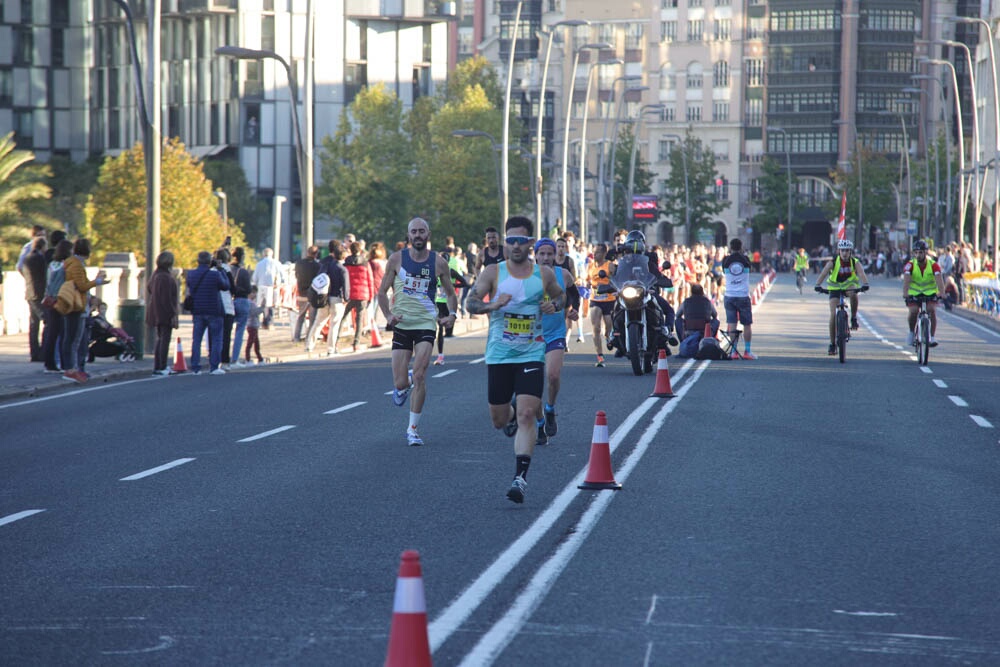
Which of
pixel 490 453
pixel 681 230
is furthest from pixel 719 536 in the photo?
pixel 681 230

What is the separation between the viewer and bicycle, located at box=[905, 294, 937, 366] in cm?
2502

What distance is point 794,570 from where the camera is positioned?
819cm

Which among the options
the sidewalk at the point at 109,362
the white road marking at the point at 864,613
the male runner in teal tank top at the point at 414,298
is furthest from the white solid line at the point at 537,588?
the sidewalk at the point at 109,362

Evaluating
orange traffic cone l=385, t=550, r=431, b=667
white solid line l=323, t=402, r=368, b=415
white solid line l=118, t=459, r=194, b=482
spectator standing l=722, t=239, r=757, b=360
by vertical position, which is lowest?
white solid line l=323, t=402, r=368, b=415

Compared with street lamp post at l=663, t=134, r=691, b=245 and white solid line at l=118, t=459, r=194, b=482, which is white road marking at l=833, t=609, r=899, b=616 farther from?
street lamp post at l=663, t=134, r=691, b=245

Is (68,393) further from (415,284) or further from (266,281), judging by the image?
(266,281)

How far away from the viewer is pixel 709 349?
83.9 feet

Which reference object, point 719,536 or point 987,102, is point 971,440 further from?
point 987,102

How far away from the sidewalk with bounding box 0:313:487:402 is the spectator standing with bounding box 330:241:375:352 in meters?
0.63

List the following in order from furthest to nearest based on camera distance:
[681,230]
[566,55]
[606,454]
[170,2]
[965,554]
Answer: [566,55]
[681,230]
[170,2]
[606,454]
[965,554]

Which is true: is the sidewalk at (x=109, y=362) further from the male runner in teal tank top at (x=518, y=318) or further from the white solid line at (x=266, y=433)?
the male runner in teal tank top at (x=518, y=318)

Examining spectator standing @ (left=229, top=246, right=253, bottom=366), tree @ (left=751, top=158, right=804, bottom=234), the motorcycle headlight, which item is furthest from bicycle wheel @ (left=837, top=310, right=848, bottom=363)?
tree @ (left=751, top=158, right=804, bottom=234)

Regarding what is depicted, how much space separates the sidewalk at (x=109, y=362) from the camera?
20.5m

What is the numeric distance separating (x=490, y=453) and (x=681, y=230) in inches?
4872
